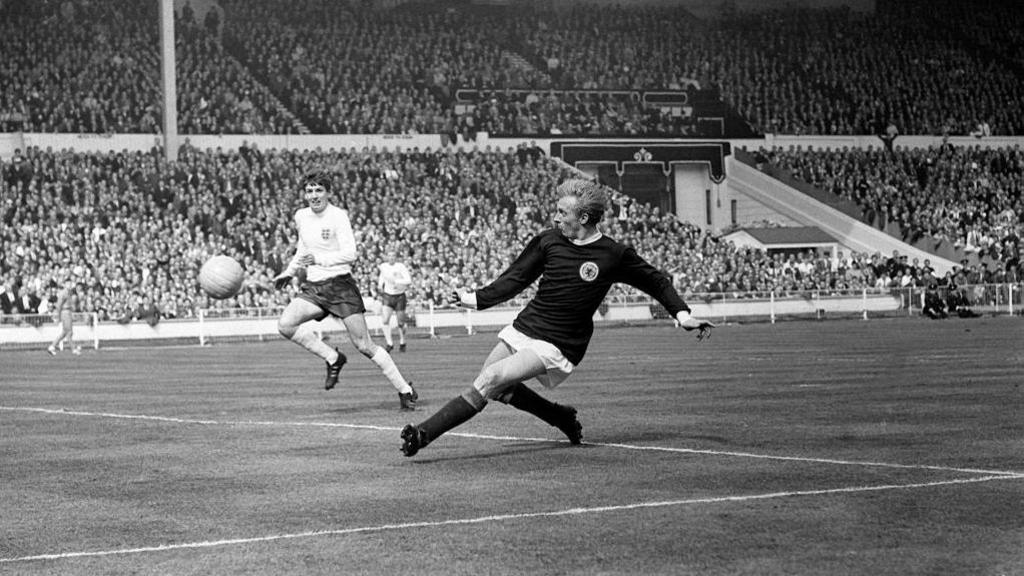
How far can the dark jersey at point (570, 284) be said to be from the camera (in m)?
11.1

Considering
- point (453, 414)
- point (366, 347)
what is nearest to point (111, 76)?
point (366, 347)

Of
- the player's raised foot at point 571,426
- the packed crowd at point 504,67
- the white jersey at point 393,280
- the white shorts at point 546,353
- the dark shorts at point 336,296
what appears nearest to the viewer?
the white shorts at point 546,353

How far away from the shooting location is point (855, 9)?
75812 millimetres

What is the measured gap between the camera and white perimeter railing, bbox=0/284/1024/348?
42938 mm

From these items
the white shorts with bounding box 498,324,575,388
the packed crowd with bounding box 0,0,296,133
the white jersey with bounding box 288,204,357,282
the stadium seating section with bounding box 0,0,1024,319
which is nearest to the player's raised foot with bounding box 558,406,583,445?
the white shorts with bounding box 498,324,575,388

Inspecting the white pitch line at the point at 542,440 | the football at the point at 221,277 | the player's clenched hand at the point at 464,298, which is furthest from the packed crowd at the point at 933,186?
the player's clenched hand at the point at 464,298

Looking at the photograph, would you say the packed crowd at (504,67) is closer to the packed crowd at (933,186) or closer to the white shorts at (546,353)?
the packed crowd at (933,186)

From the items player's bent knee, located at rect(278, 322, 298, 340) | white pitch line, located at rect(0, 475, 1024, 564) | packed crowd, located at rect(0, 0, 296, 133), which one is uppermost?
packed crowd, located at rect(0, 0, 296, 133)

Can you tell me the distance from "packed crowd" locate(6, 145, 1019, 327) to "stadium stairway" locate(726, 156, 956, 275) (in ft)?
12.1

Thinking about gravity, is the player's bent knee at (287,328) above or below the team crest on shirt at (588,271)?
below

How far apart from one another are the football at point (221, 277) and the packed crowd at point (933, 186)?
Answer: 47.9 meters

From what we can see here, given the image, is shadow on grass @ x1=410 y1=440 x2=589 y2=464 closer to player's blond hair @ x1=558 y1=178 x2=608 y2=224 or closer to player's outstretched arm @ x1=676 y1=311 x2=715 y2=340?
player's outstretched arm @ x1=676 y1=311 x2=715 y2=340

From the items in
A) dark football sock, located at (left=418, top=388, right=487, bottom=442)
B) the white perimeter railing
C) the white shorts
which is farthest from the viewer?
the white perimeter railing

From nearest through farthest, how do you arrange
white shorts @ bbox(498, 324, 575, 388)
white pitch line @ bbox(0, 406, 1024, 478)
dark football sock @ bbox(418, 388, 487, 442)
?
white pitch line @ bbox(0, 406, 1024, 478) < dark football sock @ bbox(418, 388, 487, 442) < white shorts @ bbox(498, 324, 575, 388)
